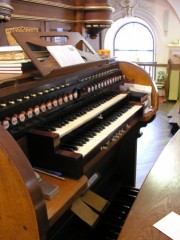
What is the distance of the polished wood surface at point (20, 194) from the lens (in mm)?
826

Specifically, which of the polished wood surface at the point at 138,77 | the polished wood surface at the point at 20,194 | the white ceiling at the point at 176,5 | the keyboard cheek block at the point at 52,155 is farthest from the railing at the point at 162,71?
the polished wood surface at the point at 20,194

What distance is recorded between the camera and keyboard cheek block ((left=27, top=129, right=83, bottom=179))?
43.5 inches

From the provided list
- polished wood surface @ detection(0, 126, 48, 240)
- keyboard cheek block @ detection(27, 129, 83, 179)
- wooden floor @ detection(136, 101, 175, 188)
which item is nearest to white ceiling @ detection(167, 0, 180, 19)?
wooden floor @ detection(136, 101, 175, 188)

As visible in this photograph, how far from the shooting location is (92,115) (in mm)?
1571

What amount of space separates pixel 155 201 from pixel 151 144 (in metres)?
2.84

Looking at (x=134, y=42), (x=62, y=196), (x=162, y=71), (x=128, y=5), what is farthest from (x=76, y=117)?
(x=134, y=42)

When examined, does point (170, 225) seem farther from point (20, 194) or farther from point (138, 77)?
point (138, 77)

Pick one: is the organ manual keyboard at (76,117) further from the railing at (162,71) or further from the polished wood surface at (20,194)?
the railing at (162,71)

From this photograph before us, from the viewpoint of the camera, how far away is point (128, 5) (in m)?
6.67

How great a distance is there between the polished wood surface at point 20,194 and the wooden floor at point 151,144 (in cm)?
198

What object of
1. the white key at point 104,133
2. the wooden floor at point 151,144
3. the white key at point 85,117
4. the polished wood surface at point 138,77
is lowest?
the wooden floor at point 151,144

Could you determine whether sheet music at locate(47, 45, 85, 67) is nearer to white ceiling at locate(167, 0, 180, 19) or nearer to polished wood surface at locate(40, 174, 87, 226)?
polished wood surface at locate(40, 174, 87, 226)

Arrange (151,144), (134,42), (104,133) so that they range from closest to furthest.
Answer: (104,133) → (151,144) → (134,42)

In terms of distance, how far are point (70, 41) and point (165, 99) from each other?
5.26 metres
